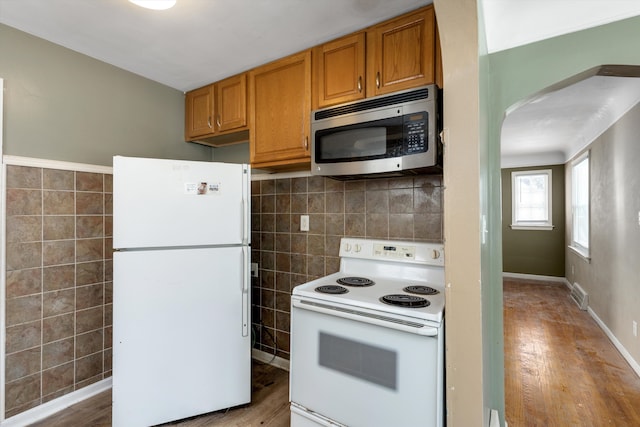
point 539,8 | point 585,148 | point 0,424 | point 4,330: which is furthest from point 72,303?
point 585,148

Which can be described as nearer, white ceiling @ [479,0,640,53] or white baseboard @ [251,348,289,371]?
white ceiling @ [479,0,640,53]

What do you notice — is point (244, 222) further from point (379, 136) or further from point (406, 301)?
point (406, 301)

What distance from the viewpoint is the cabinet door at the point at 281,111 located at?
197 centimetres

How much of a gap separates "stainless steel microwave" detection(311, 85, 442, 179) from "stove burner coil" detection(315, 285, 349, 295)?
2.10 feet

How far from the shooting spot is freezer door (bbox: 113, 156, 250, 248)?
172 cm

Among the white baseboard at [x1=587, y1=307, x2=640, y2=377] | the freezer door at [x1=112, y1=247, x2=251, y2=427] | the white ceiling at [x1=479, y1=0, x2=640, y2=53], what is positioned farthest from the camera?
the white baseboard at [x1=587, y1=307, x2=640, y2=377]

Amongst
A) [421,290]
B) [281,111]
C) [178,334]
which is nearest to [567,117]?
[421,290]

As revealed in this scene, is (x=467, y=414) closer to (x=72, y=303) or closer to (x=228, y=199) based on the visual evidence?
(x=228, y=199)

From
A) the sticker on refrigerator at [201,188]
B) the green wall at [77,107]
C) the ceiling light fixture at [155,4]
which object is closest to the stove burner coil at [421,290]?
the sticker on refrigerator at [201,188]

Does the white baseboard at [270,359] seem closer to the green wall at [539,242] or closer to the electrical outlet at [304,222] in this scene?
the electrical outlet at [304,222]

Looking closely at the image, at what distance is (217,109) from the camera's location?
96.0 inches

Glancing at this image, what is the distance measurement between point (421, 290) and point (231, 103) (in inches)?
74.2

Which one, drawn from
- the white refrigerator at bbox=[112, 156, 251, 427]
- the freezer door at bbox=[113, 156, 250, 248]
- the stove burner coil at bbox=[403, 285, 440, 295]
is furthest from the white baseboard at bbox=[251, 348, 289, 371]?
the stove burner coil at bbox=[403, 285, 440, 295]

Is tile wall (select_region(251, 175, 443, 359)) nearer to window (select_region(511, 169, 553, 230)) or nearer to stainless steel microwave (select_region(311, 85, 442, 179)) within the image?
stainless steel microwave (select_region(311, 85, 442, 179))
